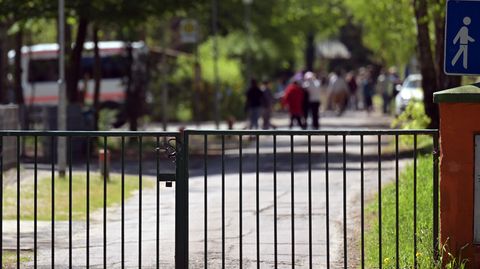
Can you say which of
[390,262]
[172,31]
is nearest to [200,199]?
[390,262]

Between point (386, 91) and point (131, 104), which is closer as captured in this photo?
point (131, 104)

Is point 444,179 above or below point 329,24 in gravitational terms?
below

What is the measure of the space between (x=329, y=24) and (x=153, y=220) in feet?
144

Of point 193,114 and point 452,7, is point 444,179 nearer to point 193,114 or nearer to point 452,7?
point 452,7

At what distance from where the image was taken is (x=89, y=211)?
452 inches

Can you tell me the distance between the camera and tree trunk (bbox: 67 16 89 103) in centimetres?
2997

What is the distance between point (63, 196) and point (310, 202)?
7.51 meters

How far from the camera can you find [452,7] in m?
10.5

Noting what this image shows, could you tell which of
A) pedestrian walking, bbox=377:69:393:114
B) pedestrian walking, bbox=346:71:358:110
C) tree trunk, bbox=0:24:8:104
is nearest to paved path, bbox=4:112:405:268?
tree trunk, bbox=0:24:8:104

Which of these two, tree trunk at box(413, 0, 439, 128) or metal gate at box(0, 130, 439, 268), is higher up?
tree trunk at box(413, 0, 439, 128)

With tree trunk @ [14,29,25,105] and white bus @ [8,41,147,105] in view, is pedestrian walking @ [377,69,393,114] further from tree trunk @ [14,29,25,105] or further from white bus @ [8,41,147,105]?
tree trunk @ [14,29,25,105]

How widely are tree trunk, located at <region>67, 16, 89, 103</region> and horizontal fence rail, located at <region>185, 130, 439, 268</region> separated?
49.2 feet

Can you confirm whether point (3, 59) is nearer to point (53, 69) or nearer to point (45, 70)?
point (53, 69)

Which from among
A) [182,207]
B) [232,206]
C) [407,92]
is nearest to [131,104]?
[407,92]
